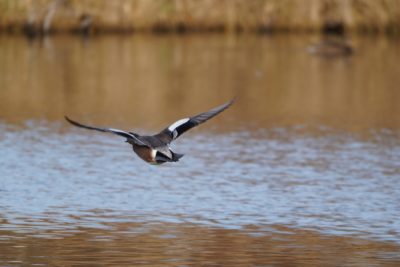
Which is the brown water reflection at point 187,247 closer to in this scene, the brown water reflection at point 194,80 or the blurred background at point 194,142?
the blurred background at point 194,142

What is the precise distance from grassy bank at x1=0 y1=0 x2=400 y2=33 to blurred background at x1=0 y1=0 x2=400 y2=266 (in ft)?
0.18

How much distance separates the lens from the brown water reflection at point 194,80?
1584cm

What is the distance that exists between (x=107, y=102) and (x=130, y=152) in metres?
4.51

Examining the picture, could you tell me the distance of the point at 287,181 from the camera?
10.9 m

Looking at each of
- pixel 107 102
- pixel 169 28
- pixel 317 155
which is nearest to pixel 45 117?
pixel 107 102

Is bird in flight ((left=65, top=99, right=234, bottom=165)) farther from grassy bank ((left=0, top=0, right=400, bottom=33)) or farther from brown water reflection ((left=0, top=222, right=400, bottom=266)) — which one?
grassy bank ((left=0, top=0, right=400, bottom=33))

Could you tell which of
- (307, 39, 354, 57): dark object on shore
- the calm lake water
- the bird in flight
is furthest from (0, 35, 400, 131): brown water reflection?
the bird in flight

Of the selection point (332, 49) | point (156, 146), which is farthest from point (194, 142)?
point (332, 49)

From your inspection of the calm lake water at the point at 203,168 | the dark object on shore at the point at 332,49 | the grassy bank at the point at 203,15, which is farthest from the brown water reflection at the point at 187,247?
the grassy bank at the point at 203,15

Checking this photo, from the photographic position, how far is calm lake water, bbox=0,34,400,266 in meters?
8.22

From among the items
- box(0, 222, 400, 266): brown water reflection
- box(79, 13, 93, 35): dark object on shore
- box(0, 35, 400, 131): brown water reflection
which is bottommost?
box(0, 222, 400, 266): brown water reflection

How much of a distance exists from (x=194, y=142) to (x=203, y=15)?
15.9 metres

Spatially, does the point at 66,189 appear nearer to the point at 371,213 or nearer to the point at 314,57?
the point at 371,213

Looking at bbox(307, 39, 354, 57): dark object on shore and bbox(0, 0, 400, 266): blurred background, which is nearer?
bbox(0, 0, 400, 266): blurred background
